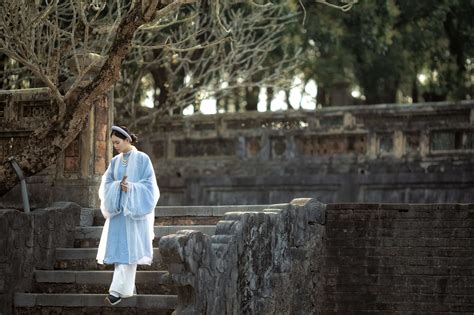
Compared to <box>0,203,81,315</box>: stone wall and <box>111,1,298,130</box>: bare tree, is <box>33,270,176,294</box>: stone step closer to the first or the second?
<box>0,203,81,315</box>: stone wall

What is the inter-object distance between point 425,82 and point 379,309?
15697 millimetres

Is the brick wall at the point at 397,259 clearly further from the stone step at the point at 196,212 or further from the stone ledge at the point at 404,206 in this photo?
the stone step at the point at 196,212

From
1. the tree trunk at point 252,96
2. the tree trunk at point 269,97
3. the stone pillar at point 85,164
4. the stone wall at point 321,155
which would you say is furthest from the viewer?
the tree trunk at point 252,96

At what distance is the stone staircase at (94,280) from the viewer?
11.4 meters

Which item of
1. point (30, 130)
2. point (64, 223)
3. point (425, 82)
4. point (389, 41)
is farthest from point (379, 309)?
point (425, 82)

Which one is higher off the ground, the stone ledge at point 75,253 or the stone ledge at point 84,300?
the stone ledge at point 75,253

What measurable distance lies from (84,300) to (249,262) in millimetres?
1852

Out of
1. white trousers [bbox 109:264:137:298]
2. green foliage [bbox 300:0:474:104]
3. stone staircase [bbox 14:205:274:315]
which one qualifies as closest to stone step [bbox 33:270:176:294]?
stone staircase [bbox 14:205:274:315]

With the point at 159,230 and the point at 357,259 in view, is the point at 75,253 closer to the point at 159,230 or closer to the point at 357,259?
the point at 159,230

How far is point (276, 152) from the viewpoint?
22.0 m

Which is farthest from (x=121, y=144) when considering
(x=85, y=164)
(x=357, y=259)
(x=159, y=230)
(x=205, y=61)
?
(x=205, y=61)

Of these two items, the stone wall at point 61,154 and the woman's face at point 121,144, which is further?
the stone wall at point 61,154

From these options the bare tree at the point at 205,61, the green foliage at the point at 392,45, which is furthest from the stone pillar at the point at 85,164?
the green foliage at the point at 392,45

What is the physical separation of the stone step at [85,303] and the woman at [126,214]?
0.27 meters
